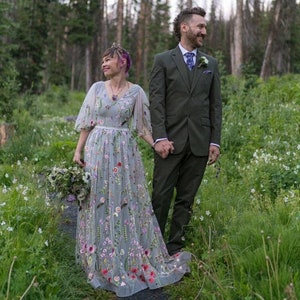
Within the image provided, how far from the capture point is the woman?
12.7ft

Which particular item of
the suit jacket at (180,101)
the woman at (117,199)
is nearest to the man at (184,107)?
the suit jacket at (180,101)

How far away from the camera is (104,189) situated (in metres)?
3.94

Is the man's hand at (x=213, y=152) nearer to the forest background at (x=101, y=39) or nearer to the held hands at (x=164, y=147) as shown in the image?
the held hands at (x=164, y=147)

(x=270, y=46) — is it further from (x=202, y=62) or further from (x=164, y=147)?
(x=164, y=147)

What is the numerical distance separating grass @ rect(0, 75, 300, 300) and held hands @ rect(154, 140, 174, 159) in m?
0.77

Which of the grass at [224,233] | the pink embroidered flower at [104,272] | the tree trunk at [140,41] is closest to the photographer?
the grass at [224,233]

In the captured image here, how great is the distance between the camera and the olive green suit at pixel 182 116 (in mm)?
3953

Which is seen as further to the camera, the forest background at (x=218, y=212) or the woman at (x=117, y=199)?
the woman at (x=117, y=199)

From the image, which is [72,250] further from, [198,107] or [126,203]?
[198,107]

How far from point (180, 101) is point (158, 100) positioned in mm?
199

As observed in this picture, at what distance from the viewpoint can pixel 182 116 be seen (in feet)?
13.1

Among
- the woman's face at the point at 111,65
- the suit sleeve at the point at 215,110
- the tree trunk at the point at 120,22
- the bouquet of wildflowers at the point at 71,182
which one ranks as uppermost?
the tree trunk at the point at 120,22

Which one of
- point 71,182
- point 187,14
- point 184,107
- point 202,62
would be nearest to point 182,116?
point 184,107

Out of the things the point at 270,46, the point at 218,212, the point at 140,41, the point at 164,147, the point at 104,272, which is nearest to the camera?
the point at 104,272
